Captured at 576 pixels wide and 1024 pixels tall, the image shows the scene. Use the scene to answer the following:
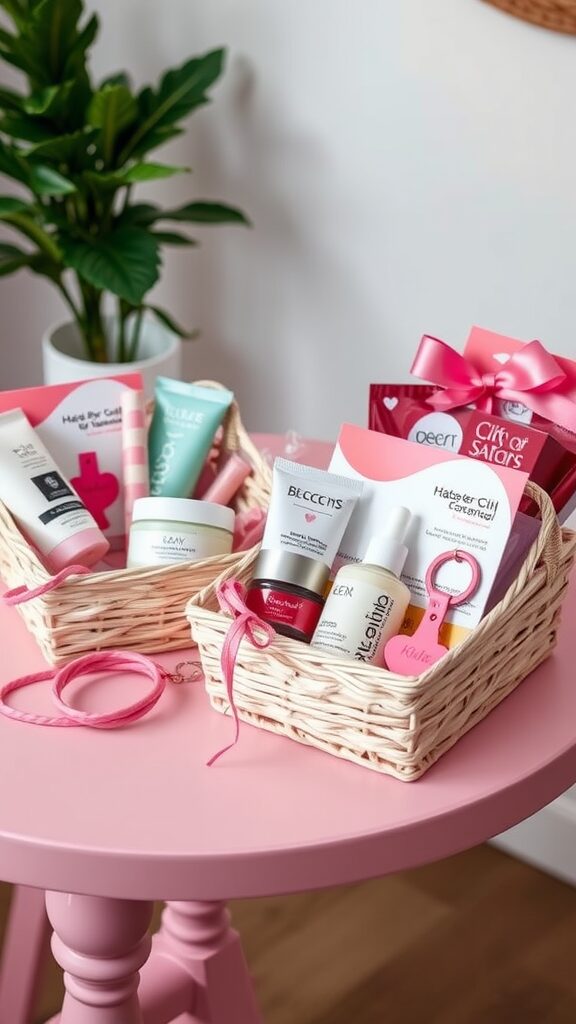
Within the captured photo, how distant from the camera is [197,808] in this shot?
80 centimetres

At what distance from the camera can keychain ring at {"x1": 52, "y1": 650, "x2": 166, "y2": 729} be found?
0.87m

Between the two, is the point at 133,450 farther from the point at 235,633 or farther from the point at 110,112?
the point at 110,112

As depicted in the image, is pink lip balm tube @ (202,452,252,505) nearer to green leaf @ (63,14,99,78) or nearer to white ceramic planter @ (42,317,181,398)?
white ceramic planter @ (42,317,181,398)

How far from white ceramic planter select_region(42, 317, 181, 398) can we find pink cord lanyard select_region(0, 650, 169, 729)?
0.65 meters

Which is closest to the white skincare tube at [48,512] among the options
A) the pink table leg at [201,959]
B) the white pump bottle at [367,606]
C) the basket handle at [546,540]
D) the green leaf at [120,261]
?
the white pump bottle at [367,606]

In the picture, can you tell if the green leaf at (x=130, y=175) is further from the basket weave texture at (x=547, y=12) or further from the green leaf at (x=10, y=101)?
the basket weave texture at (x=547, y=12)

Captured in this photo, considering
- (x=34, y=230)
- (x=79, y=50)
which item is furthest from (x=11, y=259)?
(x=79, y=50)

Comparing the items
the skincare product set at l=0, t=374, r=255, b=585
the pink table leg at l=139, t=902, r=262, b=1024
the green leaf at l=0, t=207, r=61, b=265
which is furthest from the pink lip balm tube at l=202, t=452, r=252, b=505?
the green leaf at l=0, t=207, r=61, b=265

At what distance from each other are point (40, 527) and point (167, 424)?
0.56ft

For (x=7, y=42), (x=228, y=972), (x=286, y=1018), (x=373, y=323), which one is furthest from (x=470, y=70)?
(x=286, y=1018)

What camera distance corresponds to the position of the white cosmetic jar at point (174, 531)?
37.8 inches

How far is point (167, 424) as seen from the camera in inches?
42.4

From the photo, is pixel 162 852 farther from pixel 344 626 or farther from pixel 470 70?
pixel 470 70

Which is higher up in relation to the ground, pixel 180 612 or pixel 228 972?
pixel 180 612
